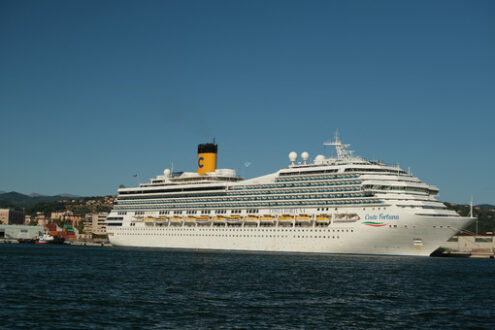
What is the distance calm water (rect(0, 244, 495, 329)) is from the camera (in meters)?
26.6

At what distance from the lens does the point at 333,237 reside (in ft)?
263

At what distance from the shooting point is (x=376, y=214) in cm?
7631

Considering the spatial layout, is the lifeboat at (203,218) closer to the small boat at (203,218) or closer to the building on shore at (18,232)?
the small boat at (203,218)

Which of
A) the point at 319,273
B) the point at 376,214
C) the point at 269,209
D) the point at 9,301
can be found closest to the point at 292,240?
the point at 269,209

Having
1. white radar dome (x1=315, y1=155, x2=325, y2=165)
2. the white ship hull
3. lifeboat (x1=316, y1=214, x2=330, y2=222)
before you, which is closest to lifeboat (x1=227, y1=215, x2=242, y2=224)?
the white ship hull

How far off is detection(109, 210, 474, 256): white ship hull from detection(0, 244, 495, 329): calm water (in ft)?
69.9

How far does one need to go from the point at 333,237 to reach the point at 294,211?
9.22 metres

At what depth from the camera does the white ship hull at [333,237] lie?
74.4 metres

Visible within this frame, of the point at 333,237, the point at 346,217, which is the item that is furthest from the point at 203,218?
the point at 346,217

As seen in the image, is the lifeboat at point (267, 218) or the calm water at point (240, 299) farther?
the lifeboat at point (267, 218)

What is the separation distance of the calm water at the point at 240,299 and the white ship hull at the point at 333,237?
21.3 m

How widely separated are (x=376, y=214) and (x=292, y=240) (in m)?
14.3

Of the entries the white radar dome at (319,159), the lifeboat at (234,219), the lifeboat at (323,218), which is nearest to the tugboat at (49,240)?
the lifeboat at (234,219)

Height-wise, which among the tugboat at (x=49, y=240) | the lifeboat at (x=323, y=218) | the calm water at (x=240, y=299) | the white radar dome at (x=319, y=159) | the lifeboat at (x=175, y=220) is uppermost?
the white radar dome at (x=319, y=159)
